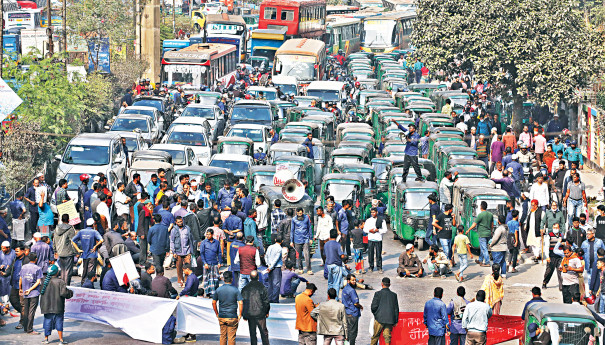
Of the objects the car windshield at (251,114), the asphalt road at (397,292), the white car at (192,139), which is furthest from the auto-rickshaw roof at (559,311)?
the car windshield at (251,114)

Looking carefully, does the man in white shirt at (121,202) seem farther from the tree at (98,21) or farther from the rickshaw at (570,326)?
the tree at (98,21)

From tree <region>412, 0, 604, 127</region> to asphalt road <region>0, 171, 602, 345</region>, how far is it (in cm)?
1441

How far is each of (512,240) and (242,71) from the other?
137 ft

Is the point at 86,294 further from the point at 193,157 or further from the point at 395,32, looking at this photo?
the point at 395,32

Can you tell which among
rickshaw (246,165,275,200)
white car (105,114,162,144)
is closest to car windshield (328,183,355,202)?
rickshaw (246,165,275,200)

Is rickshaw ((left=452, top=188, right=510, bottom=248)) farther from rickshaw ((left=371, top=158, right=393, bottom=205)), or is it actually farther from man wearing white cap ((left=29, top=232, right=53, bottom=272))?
man wearing white cap ((left=29, top=232, right=53, bottom=272))

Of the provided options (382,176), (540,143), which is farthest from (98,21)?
(540,143)

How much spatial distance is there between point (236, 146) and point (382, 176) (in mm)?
5058

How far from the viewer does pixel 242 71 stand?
65.2 m

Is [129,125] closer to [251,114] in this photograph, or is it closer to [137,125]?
[137,125]

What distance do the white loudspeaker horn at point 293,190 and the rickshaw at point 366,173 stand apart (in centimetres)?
409

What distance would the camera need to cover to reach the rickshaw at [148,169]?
29.3 meters

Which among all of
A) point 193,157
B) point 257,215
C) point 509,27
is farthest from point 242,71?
point 257,215

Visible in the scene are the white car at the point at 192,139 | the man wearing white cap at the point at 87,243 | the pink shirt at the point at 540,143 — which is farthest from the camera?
the white car at the point at 192,139
